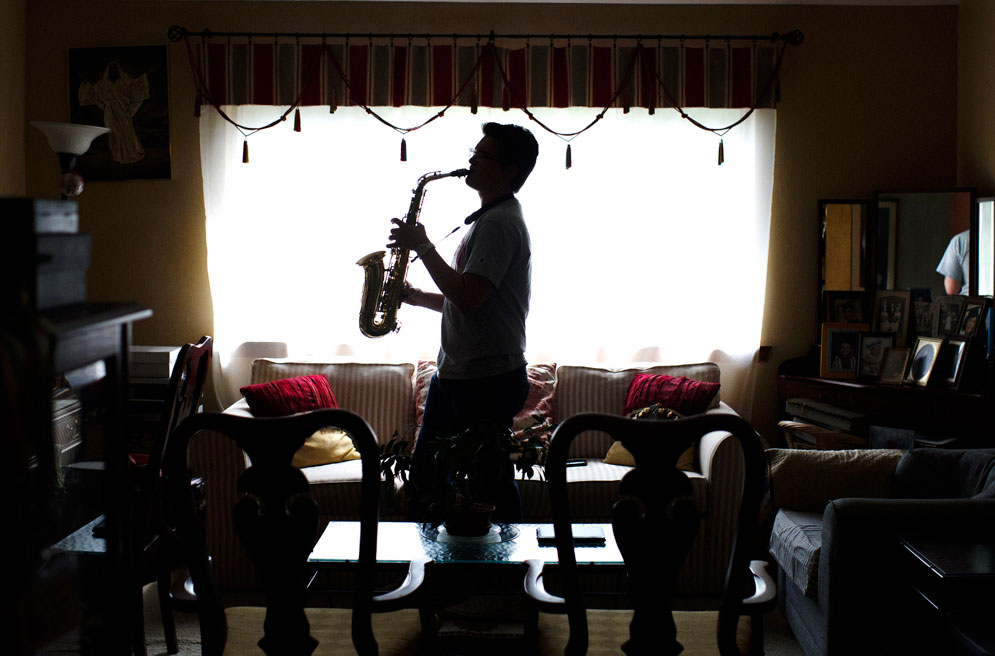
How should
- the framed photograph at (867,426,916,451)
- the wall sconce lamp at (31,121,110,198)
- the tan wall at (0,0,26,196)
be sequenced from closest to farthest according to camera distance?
the framed photograph at (867,426,916,451) < the wall sconce lamp at (31,121,110,198) < the tan wall at (0,0,26,196)

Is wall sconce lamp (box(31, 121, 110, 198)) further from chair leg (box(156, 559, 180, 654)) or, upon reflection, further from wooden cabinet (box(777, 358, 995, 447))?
wooden cabinet (box(777, 358, 995, 447))

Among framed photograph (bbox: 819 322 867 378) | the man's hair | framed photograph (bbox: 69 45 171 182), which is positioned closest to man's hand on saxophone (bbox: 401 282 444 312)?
the man's hair

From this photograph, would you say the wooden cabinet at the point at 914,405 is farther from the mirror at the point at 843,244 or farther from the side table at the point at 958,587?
the side table at the point at 958,587

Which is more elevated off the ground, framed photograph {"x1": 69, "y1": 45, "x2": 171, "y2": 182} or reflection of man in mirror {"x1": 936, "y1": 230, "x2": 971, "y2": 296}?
framed photograph {"x1": 69, "y1": 45, "x2": 171, "y2": 182}

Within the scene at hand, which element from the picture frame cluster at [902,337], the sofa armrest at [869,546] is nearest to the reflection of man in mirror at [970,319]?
the picture frame cluster at [902,337]

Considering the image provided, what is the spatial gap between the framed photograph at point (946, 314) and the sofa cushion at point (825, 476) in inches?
45.3

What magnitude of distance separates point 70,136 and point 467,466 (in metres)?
2.47

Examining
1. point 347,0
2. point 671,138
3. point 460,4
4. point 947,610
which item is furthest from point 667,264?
point 947,610

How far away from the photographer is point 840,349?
4.18 m

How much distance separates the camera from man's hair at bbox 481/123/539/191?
2.87m

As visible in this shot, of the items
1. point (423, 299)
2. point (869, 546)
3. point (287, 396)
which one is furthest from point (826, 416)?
point (287, 396)

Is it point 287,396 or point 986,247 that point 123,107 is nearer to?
point 287,396

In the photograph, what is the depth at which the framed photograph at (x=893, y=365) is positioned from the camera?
13.0 ft

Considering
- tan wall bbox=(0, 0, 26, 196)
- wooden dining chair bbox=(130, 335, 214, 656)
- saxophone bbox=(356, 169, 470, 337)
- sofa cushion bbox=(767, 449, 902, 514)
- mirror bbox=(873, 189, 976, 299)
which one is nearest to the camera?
wooden dining chair bbox=(130, 335, 214, 656)
